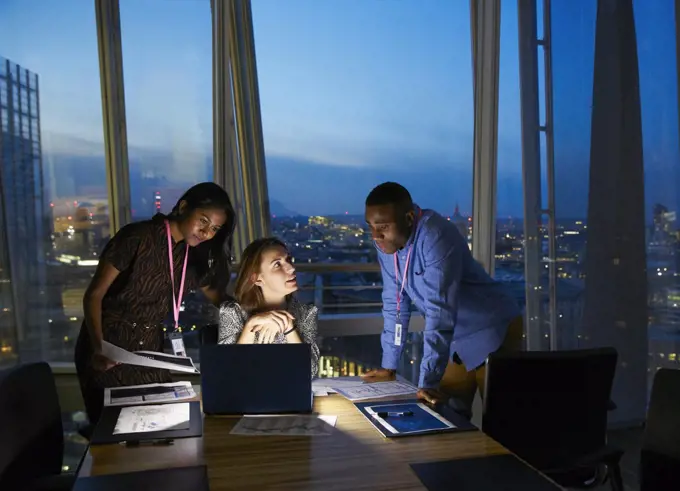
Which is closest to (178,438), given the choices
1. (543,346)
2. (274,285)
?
(274,285)

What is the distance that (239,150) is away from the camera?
418cm

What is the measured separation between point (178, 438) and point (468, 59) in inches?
141

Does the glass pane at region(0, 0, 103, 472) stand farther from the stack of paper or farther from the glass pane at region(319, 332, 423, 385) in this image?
the stack of paper

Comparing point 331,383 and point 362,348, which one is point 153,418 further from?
point 362,348

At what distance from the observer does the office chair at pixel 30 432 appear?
1.74 m

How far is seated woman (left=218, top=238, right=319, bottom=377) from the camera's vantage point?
2.64 metres

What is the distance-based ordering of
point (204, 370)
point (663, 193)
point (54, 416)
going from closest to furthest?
point (204, 370) → point (54, 416) → point (663, 193)

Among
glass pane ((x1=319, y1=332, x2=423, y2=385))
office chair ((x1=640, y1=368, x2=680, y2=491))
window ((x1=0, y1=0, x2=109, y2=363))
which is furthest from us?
window ((x1=0, y1=0, x2=109, y2=363))

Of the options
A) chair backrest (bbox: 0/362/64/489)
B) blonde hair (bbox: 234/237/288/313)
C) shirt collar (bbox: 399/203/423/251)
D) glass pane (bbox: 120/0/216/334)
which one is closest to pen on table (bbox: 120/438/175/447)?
chair backrest (bbox: 0/362/64/489)

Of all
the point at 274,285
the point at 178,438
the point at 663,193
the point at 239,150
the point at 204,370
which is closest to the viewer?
the point at 178,438

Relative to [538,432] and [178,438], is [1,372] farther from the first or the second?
[538,432]

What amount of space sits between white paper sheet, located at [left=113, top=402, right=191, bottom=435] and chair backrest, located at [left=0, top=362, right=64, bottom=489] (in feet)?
0.85

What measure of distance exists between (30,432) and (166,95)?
259cm

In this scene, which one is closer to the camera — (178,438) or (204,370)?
(178,438)
